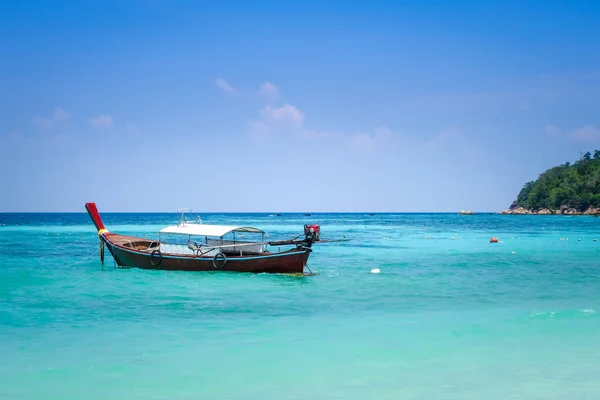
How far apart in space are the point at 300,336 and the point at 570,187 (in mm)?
160236

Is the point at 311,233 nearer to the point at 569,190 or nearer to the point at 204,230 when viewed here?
the point at 204,230

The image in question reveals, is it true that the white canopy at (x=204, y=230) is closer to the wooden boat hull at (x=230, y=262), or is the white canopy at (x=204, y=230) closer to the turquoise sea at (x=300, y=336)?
the wooden boat hull at (x=230, y=262)

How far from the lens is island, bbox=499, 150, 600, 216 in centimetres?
14888

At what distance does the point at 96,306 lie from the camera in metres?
19.6

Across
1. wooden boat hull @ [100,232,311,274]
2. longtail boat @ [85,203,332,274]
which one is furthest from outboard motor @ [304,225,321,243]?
wooden boat hull @ [100,232,311,274]

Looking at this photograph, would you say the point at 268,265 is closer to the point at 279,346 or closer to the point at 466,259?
the point at 279,346

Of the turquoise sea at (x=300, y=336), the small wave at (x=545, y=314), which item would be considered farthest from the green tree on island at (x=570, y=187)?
the small wave at (x=545, y=314)

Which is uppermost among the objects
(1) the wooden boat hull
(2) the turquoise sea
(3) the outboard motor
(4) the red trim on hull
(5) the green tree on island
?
(5) the green tree on island

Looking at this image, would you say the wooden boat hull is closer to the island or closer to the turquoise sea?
the turquoise sea

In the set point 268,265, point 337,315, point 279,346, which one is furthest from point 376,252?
point 279,346

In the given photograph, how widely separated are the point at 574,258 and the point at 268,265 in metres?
21.3

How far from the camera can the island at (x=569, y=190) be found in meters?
149

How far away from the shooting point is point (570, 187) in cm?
15662

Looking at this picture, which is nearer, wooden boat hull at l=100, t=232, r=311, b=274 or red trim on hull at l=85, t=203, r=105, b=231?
wooden boat hull at l=100, t=232, r=311, b=274
